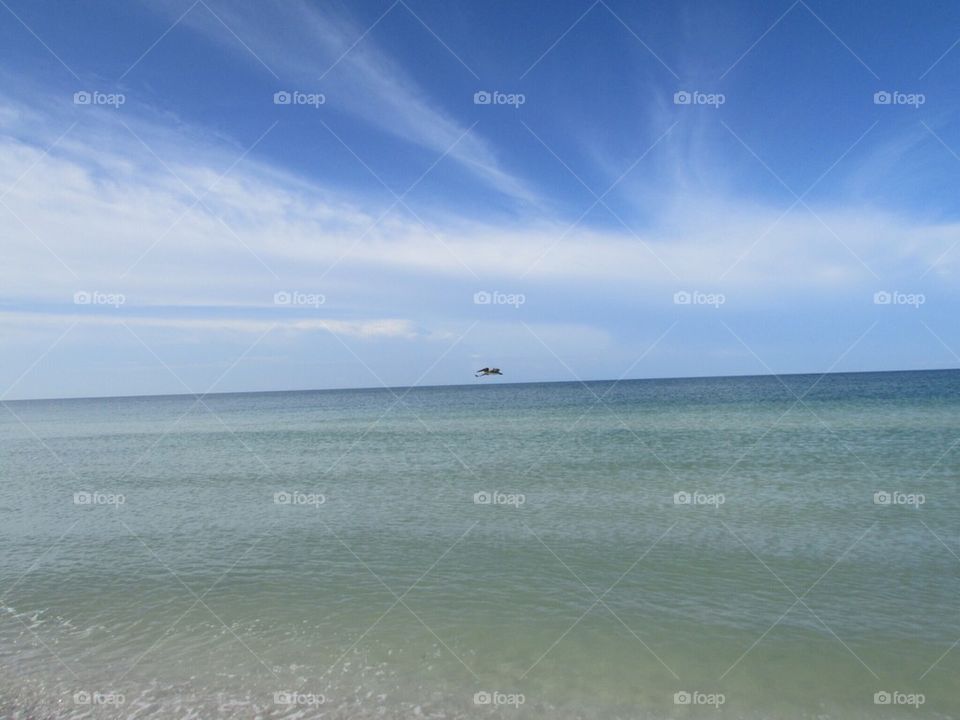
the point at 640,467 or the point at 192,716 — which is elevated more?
the point at 640,467

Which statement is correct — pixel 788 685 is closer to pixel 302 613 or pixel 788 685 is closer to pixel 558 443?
pixel 302 613

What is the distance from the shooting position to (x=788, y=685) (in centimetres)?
821

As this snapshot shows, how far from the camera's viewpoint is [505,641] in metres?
9.53

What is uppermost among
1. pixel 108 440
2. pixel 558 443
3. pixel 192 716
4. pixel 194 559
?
pixel 108 440

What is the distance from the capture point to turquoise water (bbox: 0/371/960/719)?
812cm

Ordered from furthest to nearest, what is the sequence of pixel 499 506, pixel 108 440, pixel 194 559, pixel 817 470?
pixel 108 440
pixel 817 470
pixel 499 506
pixel 194 559

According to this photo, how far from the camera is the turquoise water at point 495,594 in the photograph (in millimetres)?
8125

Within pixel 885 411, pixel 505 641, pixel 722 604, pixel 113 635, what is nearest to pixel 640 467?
pixel 722 604

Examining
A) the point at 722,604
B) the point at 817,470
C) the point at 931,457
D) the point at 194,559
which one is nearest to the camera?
the point at 722,604

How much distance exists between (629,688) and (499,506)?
433 inches

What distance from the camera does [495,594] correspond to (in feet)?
38.2

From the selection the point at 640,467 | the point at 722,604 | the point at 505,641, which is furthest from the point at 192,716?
the point at 640,467

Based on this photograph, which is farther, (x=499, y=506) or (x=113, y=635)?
(x=499, y=506)

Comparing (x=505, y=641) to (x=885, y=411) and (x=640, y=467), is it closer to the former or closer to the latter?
(x=640, y=467)
